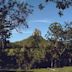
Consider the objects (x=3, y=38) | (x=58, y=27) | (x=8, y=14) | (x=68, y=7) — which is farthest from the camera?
(x=58, y=27)

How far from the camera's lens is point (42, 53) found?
91.0 m

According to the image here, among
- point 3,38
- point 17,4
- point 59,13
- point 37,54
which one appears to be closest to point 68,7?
point 59,13

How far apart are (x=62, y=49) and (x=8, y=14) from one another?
66.0 m

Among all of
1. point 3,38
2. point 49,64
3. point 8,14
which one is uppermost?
point 8,14

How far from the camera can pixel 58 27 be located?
312 ft

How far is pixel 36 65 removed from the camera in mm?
93438

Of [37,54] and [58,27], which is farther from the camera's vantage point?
[58,27]

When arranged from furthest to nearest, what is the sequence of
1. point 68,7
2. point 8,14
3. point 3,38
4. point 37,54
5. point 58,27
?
point 58,27 → point 37,54 → point 3,38 → point 8,14 → point 68,7

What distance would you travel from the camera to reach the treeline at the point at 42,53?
292ft

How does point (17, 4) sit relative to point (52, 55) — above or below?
above

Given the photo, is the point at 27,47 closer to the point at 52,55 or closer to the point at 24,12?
the point at 52,55

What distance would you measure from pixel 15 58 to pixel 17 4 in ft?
198

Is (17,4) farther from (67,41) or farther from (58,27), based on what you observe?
(67,41)

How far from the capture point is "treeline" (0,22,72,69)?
88875 millimetres
